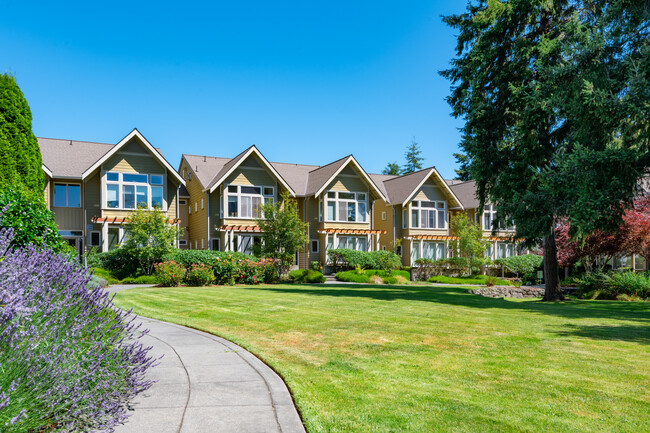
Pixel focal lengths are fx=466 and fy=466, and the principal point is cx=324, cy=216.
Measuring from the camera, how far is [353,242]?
1384 inches

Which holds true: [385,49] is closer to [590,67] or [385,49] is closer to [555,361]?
[590,67]

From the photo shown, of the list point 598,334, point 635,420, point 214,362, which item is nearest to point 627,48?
point 598,334

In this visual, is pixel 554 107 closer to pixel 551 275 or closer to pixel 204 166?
pixel 551 275

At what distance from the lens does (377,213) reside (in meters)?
40.0

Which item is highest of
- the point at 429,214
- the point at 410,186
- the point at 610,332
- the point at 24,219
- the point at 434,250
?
the point at 410,186

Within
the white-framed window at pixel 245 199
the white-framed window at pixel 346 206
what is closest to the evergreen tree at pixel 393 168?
the white-framed window at pixel 346 206

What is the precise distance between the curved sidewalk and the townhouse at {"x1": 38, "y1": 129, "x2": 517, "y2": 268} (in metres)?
22.6

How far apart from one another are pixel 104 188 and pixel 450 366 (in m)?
27.3

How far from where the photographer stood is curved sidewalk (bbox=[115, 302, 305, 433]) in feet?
12.4

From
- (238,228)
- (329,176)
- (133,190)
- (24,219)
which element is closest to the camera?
(24,219)

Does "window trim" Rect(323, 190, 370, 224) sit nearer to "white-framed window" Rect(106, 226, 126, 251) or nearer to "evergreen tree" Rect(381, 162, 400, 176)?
"white-framed window" Rect(106, 226, 126, 251)

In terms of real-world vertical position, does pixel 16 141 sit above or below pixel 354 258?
above

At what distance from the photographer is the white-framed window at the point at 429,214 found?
37.4 metres

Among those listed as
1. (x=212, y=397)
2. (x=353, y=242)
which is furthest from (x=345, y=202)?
(x=212, y=397)
